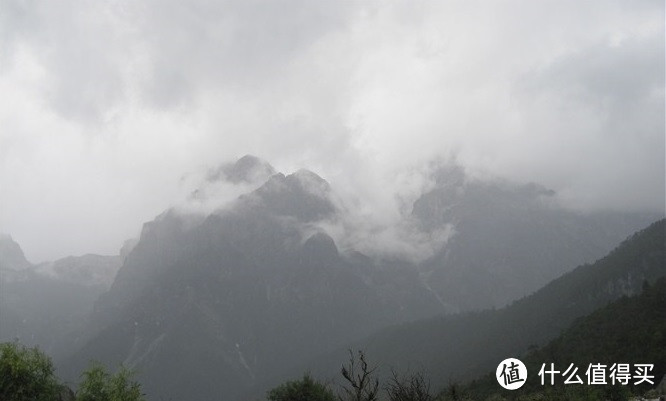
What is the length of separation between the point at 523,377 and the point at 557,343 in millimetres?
120792

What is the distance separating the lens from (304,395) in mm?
81875

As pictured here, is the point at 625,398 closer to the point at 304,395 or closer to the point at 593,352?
the point at 304,395

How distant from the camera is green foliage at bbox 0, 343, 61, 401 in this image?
4866cm

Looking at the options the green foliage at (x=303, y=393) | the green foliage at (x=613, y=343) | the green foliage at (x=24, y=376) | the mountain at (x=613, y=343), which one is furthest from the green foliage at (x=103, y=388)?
the mountain at (x=613, y=343)

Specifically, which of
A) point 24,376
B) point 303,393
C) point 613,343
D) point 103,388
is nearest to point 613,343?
point 613,343

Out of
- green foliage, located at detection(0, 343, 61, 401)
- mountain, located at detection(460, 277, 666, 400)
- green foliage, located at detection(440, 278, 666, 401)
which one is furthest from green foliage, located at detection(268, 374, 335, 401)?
green foliage, located at detection(0, 343, 61, 401)

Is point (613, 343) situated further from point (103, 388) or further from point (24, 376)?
point (24, 376)

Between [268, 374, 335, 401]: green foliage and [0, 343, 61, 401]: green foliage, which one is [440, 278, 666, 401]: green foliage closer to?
[268, 374, 335, 401]: green foliage

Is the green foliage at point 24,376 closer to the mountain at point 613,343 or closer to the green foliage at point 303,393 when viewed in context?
the green foliage at point 303,393

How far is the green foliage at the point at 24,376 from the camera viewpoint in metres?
48.7

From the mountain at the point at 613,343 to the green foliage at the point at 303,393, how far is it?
2839 centimetres

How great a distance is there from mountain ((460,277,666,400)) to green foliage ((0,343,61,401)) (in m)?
69.3

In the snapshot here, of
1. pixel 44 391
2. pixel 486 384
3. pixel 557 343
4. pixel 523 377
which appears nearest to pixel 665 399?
pixel 523 377

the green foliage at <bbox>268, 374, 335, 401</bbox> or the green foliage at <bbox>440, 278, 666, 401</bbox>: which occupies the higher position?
the green foliage at <bbox>440, 278, 666, 401</bbox>
